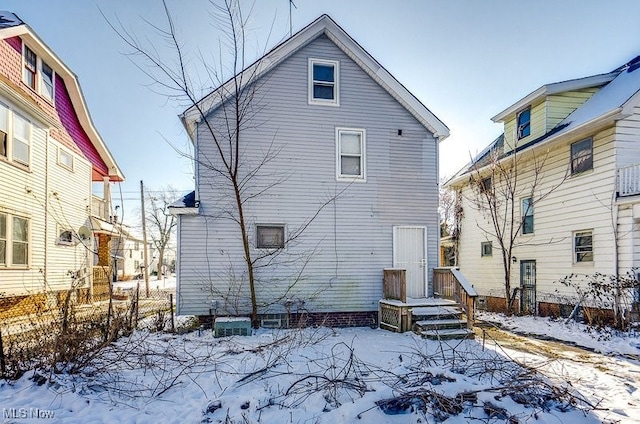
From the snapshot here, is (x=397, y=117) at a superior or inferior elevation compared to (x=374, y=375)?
superior

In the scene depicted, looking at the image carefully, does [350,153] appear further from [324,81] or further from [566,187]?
[566,187]

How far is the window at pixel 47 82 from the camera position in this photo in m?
12.1

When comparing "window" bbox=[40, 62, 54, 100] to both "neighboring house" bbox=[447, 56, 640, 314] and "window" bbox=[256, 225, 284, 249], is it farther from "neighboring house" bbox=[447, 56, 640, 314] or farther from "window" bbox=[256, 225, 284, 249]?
"neighboring house" bbox=[447, 56, 640, 314]

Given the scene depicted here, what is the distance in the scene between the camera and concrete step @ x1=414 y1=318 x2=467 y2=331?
8.20 meters

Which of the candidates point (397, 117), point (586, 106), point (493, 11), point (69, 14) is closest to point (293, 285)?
point (397, 117)

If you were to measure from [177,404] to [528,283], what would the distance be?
1291 centimetres

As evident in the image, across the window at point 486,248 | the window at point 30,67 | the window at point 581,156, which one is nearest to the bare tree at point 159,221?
the window at point 30,67

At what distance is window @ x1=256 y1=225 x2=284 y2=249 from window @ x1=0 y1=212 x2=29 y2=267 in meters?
7.02

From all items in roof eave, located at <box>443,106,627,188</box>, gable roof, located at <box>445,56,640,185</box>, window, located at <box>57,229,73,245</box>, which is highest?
gable roof, located at <box>445,56,640,185</box>

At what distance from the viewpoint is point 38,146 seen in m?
11.4

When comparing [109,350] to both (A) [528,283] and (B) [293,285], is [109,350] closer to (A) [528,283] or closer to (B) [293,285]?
(B) [293,285]

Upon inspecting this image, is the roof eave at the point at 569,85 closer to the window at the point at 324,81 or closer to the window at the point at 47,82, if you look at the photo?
the window at the point at 324,81

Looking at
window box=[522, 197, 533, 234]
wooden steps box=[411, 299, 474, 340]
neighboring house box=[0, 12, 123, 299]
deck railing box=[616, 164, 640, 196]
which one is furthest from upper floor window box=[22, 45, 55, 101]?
deck railing box=[616, 164, 640, 196]

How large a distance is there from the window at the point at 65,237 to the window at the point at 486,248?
16.2 m
